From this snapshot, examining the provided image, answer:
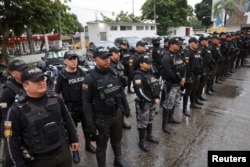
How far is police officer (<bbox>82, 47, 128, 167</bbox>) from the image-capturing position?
309cm

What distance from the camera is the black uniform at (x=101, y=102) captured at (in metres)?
3.08

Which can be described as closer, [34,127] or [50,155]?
[34,127]

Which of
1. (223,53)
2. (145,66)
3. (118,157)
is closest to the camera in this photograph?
(118,157)

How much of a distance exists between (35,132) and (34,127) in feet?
0.17

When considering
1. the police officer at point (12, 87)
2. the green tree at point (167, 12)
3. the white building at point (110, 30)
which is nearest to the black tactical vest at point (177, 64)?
the police officer at point (12, 87)

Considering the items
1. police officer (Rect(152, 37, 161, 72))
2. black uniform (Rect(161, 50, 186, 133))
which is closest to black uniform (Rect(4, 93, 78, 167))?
black uniform (Rect(161, 50, 186, 133))

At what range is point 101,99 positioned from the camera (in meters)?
3.12

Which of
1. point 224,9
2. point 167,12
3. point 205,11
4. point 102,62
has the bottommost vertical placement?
point 102,62

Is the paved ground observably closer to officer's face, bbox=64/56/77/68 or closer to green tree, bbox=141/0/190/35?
officer's face, bbox=64/56/77/68

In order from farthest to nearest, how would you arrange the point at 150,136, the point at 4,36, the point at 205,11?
the point at 205,11
the point at 4,36
the point at 150,136

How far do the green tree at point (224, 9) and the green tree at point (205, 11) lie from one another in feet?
79.6

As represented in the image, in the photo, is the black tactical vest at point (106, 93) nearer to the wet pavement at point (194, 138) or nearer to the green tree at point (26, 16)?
the wet pavement at point (194, 138)

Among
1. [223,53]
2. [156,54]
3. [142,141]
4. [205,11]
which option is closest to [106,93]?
[142,141]

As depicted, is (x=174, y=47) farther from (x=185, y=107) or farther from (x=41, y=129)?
(x=41, y=129)
